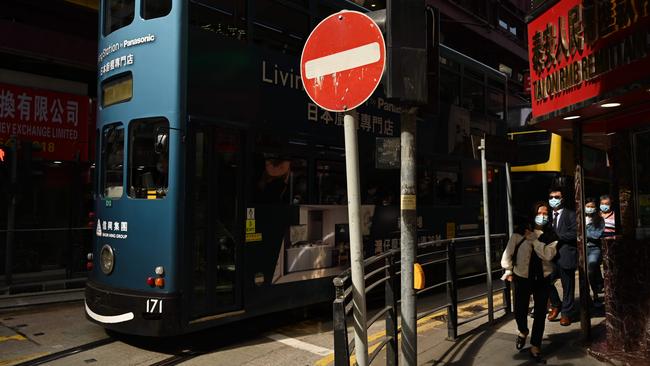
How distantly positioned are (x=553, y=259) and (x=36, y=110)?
1101 centimetres

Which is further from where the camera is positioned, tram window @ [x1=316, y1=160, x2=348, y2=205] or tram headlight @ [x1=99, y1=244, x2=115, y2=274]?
tram window @ [x1=316, y1=160, x2=348, y2=205]

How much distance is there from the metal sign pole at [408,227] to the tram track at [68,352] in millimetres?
3668

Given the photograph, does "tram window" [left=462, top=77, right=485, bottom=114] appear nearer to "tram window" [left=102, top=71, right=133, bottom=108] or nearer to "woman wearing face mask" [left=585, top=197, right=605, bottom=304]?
"woman wearing face mask" [left=585, top=197, right=605, bottom=304]

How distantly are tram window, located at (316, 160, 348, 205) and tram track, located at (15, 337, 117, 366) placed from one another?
3.05 metres

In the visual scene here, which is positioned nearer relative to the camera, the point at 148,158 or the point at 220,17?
the point at 148,158

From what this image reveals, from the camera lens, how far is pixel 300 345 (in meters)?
5.97

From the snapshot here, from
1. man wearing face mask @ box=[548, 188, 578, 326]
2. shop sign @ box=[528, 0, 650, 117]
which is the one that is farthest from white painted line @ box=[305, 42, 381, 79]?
man wearing face mask @ box=[548, 188, 578, 326]

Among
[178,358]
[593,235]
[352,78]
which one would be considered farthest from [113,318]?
[593,235]

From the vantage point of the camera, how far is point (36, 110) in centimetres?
1164

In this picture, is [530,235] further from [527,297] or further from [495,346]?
[495,346]

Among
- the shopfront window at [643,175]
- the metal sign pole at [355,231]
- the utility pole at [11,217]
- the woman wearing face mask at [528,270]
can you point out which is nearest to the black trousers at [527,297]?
the woman wearing face mask at [528,270]

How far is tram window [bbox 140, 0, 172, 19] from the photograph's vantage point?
5.71 meters

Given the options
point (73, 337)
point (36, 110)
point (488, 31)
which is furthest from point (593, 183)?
point (488, 31)

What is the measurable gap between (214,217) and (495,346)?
3339 millimetres
